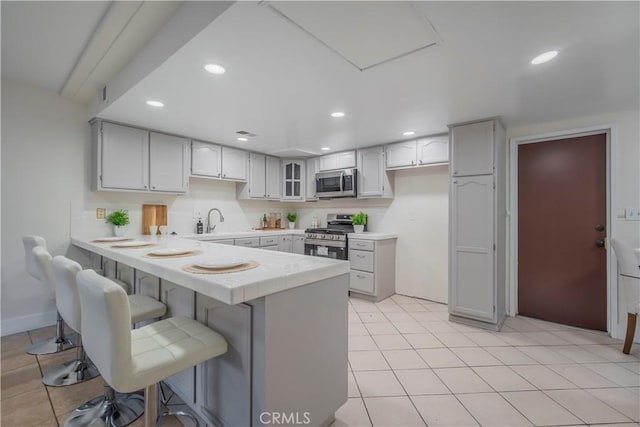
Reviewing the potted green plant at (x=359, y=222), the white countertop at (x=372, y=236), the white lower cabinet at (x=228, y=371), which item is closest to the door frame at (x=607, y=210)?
the white countertop at (x=372, y=236)

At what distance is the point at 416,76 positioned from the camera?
6.56 feet

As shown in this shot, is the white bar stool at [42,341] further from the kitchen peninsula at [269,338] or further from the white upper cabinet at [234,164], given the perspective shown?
the white upper cabinet at [234,164]

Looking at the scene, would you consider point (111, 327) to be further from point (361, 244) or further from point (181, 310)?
point (361, 244)

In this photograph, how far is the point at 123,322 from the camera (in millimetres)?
1042

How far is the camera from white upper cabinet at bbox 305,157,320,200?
4.83m

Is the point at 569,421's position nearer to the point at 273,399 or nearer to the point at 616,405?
the point at 616,405

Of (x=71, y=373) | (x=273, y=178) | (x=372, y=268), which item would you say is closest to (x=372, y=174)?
(x=372, y=268)

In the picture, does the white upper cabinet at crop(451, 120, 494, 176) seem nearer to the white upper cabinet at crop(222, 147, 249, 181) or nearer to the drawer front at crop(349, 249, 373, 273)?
the drawer front at crop(349, 249, 373, 273)

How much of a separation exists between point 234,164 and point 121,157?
4.84ft

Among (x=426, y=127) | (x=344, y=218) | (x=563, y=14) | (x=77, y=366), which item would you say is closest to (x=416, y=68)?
(x=563, y=14)

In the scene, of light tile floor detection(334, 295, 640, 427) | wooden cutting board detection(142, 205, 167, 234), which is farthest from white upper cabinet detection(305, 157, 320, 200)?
light tile floor detection(334, 295, 640, 427)

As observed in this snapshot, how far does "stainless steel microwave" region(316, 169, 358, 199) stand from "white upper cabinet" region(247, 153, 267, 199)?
93 centimetres

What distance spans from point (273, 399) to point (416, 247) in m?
3.22

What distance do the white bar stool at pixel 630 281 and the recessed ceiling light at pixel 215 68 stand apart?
3.53m
